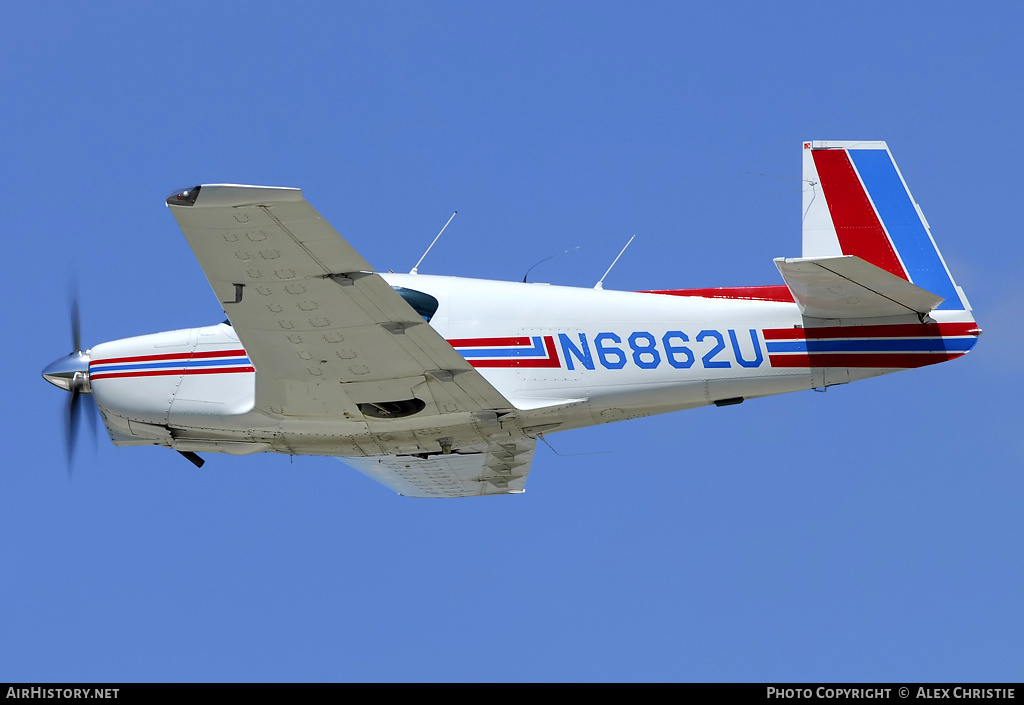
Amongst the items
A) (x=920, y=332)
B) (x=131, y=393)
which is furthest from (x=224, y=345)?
(x=920, y=332)

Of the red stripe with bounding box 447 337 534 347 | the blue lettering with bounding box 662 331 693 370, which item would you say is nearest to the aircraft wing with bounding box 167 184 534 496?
the red stripe with bounding box 447 337 534 347

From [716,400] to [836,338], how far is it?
143 cm

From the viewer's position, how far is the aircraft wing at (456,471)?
666 inches

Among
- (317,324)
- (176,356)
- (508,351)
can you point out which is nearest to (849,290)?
(508,351)

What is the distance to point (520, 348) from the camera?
1377 centimetres

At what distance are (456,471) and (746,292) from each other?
5406 millimetres

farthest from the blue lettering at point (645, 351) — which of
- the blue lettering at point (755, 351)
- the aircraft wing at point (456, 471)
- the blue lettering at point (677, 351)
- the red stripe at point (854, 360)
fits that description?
the aircraft wing at point (456, 471)

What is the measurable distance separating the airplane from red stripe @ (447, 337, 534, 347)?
0.02 metres

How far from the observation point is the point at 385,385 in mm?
13242

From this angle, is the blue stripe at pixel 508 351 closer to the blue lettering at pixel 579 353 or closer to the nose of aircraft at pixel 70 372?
the blue lettering at pixel 579 353

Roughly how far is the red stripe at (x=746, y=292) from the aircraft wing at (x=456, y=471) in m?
3.45
